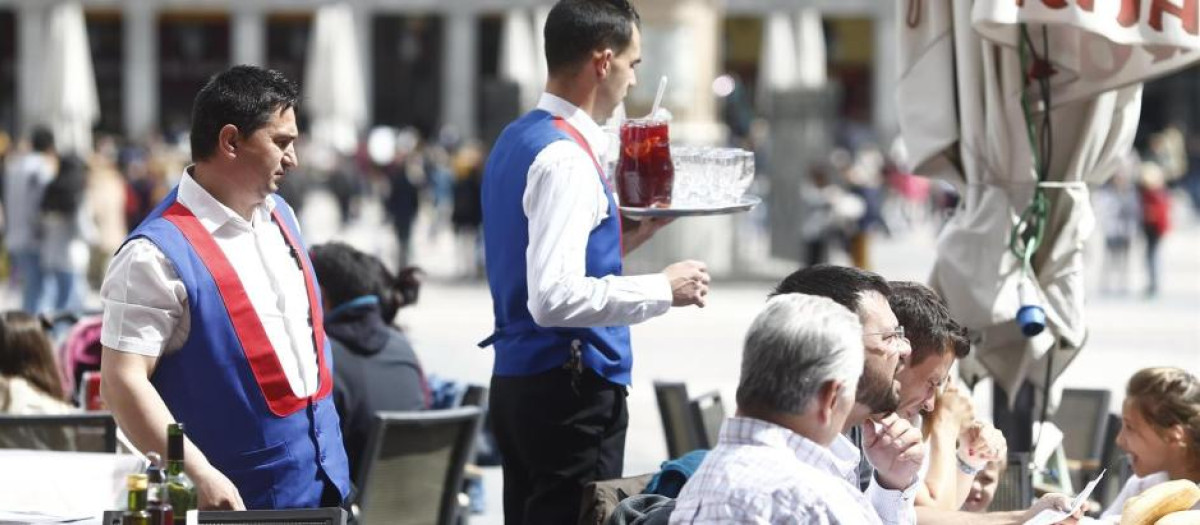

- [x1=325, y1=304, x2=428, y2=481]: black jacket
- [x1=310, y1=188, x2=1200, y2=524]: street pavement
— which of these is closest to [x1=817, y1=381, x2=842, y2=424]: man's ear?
[x1=325, y1=304, x2=428, y2=481]: black jacket

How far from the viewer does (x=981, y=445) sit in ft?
15.4

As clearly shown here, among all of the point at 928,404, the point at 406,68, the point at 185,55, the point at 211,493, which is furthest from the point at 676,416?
the point at 185,55

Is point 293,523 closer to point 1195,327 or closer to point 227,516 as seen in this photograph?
point 227,516

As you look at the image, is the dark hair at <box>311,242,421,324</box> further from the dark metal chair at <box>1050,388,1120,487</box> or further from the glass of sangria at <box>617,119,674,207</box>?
the dark metal chair at <box>1050,388,1120,487</box>

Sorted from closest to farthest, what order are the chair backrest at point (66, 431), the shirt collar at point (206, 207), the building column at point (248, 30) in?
the shirt collar at point (206, 207) → the chair backrest at point (66, 431) → the building column at point (248, 30)

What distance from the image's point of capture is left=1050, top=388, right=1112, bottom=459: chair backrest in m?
6.97

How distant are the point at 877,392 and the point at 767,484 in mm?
647

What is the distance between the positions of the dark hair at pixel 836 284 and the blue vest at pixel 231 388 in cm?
107

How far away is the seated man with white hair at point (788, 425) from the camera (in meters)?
3.33

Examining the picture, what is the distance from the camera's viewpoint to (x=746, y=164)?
5.05 metres

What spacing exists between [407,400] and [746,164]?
6.17 ft

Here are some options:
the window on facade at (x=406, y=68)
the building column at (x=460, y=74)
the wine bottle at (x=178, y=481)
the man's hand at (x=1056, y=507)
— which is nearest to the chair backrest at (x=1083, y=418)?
the man's hand at (x=1056, y=507)

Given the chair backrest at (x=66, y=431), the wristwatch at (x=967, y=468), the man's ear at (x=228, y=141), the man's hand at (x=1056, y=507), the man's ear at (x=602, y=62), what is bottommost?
the chair backrest at (x=66, y=431)

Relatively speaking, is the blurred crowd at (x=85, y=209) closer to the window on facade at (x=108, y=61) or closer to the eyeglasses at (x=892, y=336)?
the eyeglasses at (x=892, y=336)
